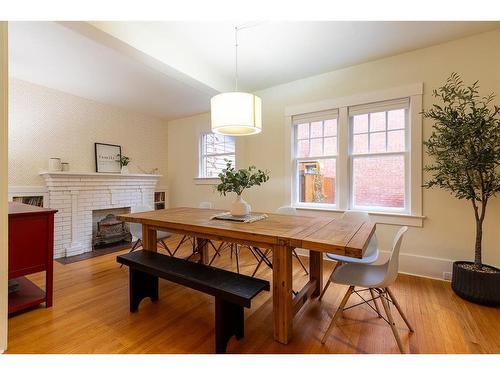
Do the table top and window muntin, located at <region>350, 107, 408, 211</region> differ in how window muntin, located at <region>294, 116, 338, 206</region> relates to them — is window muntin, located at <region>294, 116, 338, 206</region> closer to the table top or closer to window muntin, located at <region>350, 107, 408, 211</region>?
window muntin, located at <region>350, 107, 408, 211</region>

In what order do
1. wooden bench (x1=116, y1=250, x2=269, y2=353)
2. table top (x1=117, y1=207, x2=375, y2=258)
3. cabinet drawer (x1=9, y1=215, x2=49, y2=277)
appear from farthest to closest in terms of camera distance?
1. cabinet drawer (x1=9, y1=215, x2=49, y2=277)
2. wooden bench (x1=116, y1=250, x2=269, y2=353)
3. table top (x1=117, y1=207, x2=375, y2=258)

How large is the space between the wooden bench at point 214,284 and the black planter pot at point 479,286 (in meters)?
1.99

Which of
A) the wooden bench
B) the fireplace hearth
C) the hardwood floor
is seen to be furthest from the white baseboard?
the fireplace hearth

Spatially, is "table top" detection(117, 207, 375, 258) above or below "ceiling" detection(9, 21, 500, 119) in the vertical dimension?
below

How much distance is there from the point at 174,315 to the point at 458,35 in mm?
3907

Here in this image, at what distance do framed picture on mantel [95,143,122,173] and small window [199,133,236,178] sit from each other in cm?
154

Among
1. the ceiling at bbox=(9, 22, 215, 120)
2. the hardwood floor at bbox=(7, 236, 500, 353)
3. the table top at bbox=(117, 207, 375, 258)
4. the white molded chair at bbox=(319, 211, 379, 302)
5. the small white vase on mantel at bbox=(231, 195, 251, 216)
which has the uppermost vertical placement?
the ceiling at bbox=(9, 22, 215, 120)

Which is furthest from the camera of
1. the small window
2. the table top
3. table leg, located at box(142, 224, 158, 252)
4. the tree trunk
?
the small window

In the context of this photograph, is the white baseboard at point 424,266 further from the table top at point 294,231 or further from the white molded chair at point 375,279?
the table top at point 294,231

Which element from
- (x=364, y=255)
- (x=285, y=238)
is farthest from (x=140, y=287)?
(x=364, y=255)

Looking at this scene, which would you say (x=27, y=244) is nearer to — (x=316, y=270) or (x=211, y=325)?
(x=211, y=325)

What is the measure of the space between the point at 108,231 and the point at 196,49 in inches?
131

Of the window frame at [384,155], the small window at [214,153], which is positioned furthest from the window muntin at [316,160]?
the small window at [214,153]

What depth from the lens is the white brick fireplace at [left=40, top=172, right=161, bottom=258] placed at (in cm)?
341
